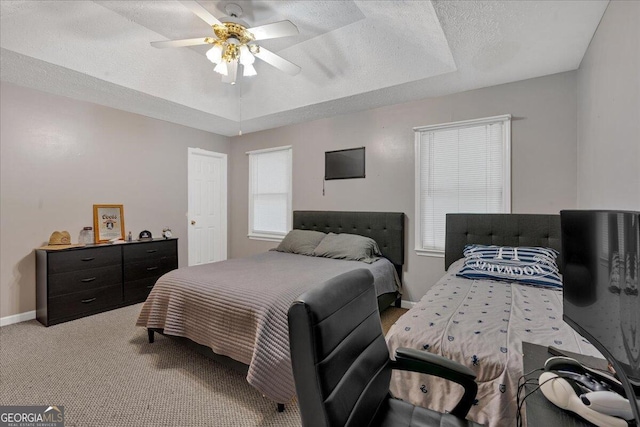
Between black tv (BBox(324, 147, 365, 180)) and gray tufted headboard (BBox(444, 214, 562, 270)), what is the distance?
1.33 meters

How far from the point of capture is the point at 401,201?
3.68 m

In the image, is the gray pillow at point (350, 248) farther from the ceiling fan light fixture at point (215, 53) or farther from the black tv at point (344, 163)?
the ceiling fan light fixture at point (215, 53)

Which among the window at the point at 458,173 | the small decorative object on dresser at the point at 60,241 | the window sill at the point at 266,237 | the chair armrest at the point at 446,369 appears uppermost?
the window at the point at 458,173

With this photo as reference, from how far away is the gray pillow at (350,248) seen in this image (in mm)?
3436

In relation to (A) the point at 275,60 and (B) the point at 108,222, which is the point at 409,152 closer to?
(A) the point at 275,60

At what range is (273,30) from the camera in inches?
85.9

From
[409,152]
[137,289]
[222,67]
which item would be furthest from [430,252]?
[137,289]

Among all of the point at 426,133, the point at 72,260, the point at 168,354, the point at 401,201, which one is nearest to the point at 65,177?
the point at 72,260

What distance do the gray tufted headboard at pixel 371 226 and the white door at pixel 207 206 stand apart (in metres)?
1.77

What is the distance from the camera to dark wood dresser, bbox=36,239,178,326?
3.08 meters

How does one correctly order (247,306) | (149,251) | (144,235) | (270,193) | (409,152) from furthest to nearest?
(270,193), (144,235), (149,251), (409,152), (247,306)

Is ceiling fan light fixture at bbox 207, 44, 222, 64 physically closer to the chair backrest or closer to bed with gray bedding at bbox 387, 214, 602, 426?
the chair backrest

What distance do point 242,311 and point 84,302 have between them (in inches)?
98.9

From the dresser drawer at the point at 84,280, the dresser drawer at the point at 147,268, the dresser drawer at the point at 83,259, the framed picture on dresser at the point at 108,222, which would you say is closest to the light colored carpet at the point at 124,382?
the dresser drawer at the point at 84,280
